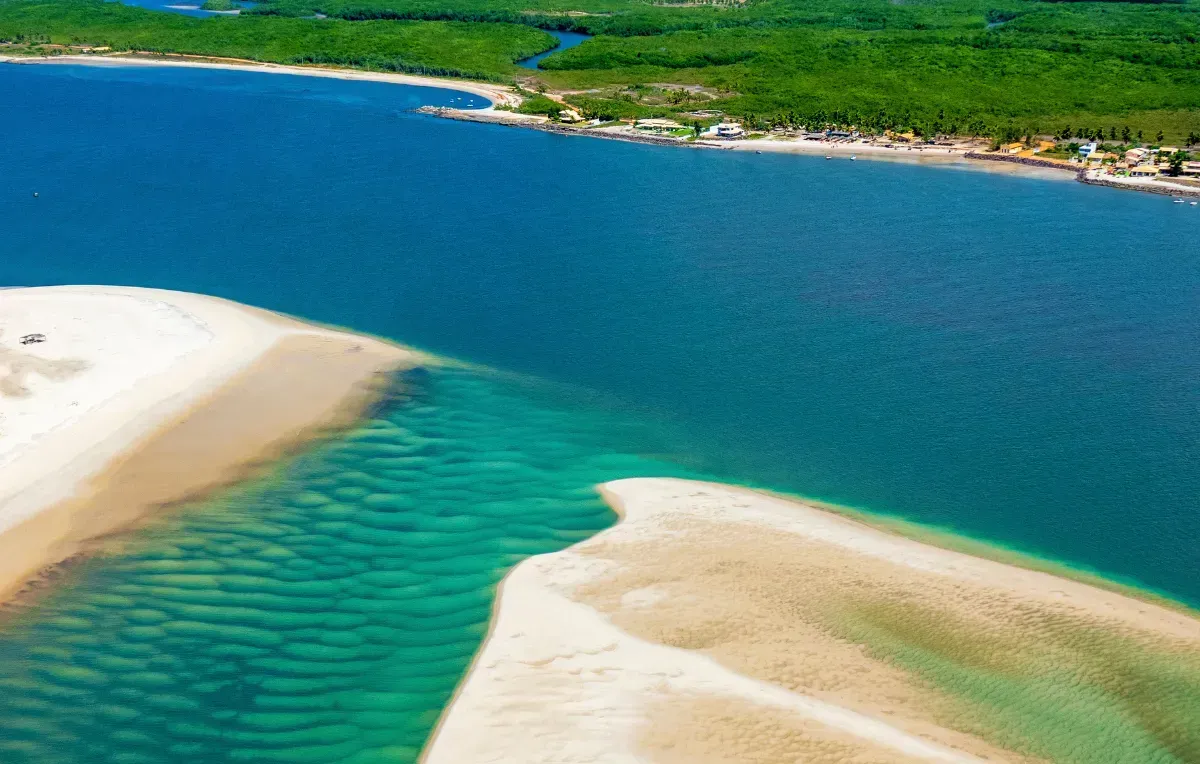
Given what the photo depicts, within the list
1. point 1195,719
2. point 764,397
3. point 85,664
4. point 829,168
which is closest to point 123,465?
point 85,664

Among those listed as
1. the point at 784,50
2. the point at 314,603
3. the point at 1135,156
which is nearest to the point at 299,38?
the point at 784,50

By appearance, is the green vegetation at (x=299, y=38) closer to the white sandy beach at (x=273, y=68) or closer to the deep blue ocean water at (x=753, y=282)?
the white sandy beach at (x=273, y=68)

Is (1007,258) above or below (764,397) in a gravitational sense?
above

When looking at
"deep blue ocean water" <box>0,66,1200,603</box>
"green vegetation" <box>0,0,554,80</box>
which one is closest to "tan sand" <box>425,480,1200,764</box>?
"deep blue ocean water" <box>0,66,1200,603</box>

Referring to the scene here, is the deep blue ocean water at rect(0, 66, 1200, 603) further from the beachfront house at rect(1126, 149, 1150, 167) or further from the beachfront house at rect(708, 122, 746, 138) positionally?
the beachfront house at rect(1126, 149, 1150, 167)

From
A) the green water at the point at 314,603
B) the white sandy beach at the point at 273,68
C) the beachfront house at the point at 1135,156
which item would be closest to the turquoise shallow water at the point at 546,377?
A: the green water at the point at 314,603

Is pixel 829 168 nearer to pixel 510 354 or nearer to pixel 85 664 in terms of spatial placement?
pixel 510 354
